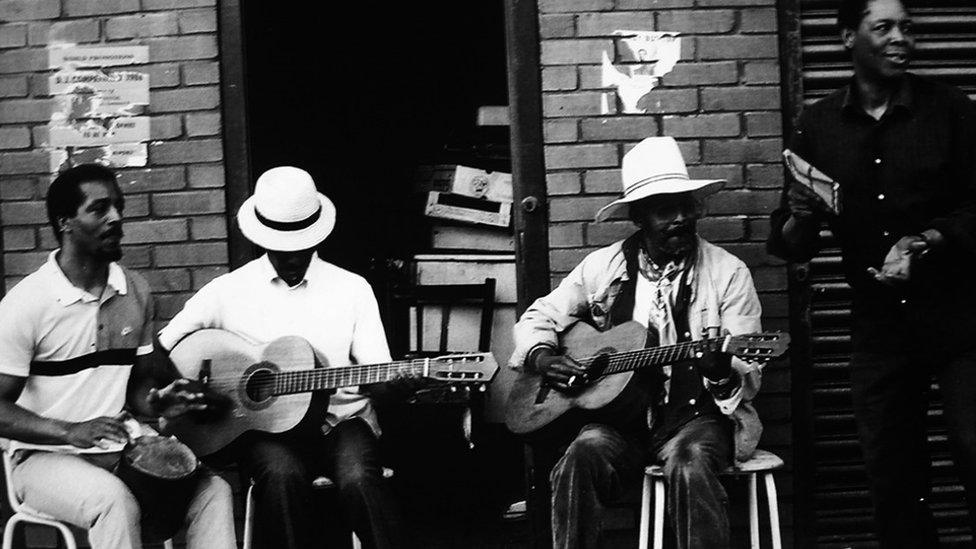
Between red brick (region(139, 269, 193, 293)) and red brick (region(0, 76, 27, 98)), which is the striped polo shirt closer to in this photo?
red brick (region(139, 269, 193, 293))

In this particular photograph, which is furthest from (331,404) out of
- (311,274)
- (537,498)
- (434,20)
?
(434,20)

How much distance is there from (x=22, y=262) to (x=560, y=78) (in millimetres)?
2497

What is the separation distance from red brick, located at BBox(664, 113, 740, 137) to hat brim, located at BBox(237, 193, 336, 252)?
1.53 metres

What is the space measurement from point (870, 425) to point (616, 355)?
0.93 metres

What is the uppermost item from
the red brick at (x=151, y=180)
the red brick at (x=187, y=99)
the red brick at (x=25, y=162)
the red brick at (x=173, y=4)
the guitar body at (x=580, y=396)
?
the red brick at (x=173, y=4)

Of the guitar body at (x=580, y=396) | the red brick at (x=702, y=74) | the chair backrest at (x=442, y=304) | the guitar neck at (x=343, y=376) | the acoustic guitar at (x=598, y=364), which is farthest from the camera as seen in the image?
the chair backrest at (x=442, y=304)

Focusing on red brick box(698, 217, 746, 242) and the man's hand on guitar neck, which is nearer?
the man's hand on guitar neck

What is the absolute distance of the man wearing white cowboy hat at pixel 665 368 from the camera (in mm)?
4027

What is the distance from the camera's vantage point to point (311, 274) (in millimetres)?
4543

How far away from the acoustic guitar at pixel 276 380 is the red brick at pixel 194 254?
798mm

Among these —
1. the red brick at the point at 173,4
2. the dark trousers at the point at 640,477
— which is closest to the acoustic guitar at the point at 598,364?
the dark trousers at the point at 640,477

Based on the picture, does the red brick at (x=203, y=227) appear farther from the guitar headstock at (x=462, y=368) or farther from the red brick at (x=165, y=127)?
the guitar headstock at (x=462, y=368)

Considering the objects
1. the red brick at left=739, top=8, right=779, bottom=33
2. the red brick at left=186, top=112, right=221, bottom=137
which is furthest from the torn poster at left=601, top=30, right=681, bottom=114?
the red brick at left=186, top=112, right=221, bottom=137

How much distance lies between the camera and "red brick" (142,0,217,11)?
5014mm
